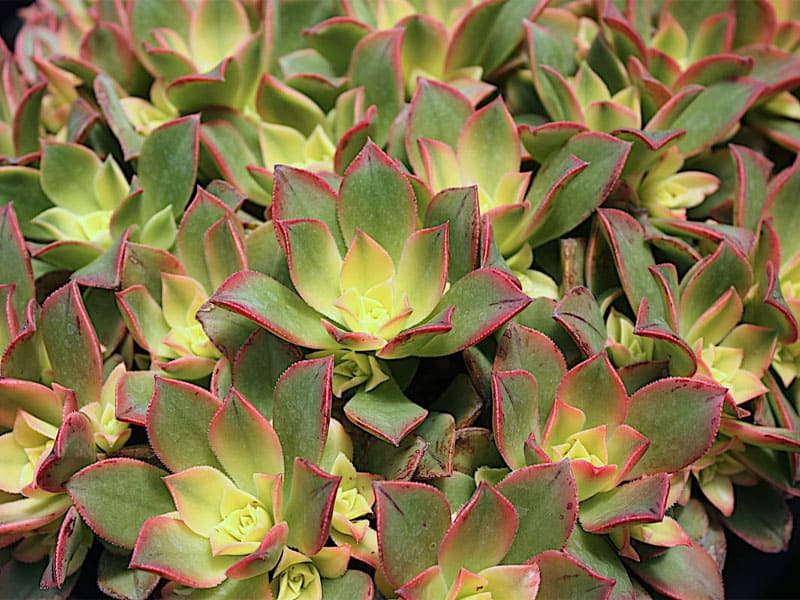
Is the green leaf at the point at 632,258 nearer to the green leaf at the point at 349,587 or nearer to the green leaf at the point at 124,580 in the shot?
the green leaf at the point at 349,587

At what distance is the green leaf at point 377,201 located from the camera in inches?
32.3

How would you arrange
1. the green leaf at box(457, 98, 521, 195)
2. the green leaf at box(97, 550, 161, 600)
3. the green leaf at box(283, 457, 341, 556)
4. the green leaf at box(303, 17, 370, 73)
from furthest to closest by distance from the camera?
the green leaf at box(303, 17, 370, 73), the green leaf at box(457, 98, 521, 195), the green leaf at box(97, 550, 161, 600), the green leaf at box(283, 457, 341, 556)

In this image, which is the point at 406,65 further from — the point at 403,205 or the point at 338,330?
the point at 338,330

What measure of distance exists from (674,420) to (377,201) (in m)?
0.33

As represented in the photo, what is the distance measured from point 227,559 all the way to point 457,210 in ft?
1.19

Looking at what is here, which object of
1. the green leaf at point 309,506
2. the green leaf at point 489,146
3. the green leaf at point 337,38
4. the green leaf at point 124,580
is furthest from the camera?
the green leaf at point 337,38

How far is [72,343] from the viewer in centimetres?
82

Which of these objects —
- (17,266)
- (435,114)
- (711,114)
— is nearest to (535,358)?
(435,114)

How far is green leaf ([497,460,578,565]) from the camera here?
0.72m

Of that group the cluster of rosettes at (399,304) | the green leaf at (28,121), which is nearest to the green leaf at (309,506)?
the cluster of rosettes at (399,304)

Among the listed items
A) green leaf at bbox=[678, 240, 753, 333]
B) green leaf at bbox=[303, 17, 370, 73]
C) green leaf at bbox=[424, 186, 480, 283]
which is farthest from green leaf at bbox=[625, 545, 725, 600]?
green leaf at bbox=[303, 17, 370, 73]

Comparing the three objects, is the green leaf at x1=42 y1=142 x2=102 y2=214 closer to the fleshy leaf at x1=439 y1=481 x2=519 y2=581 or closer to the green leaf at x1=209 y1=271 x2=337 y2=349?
the green leaf at x1=209 y1=271 x2=337 y2=349

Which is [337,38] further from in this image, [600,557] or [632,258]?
[600,557]

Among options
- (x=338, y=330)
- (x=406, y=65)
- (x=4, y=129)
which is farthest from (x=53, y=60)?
(x=338, y=330)
